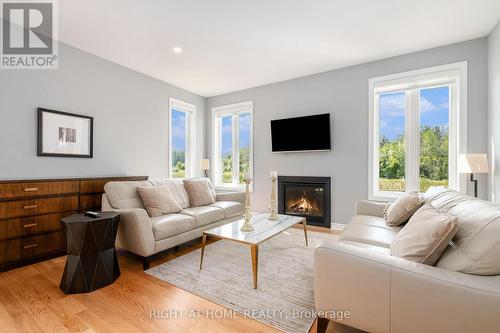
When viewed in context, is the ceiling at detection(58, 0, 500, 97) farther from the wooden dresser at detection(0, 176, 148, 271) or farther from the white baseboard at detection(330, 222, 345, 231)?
the white baseboard at detection(330, 222, 345, 231)

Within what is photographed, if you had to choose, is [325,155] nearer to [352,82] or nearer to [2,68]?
[352,82]

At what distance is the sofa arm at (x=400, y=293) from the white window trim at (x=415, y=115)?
2613mm

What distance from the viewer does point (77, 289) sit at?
191 cm

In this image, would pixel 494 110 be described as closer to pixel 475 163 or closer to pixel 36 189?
pixel 475 163

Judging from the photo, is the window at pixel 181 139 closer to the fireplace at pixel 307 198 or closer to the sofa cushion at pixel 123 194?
the sofa cushion at pixel 123 194

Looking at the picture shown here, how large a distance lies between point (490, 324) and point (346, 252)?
604mm

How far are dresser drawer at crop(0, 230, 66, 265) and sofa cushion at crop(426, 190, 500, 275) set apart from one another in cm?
359

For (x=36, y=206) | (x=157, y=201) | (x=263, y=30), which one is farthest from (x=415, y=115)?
(x=36, y=206)

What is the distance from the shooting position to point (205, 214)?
3.06m

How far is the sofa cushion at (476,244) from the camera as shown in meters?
1.04

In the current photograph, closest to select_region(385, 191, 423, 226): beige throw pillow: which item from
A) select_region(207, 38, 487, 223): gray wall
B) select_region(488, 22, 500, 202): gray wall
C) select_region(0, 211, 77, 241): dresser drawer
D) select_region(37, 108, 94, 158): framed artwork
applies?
select_region(488, 22, 500, 202): gray wall

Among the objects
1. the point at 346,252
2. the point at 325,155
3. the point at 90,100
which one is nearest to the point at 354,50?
the point at 325,155

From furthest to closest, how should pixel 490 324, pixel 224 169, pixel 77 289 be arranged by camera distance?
pixel 224 169, pixel 77 289, pixel 490 324

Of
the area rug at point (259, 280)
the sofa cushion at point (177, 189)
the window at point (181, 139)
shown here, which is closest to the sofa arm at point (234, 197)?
the sofa cushion at point (177, 189)
